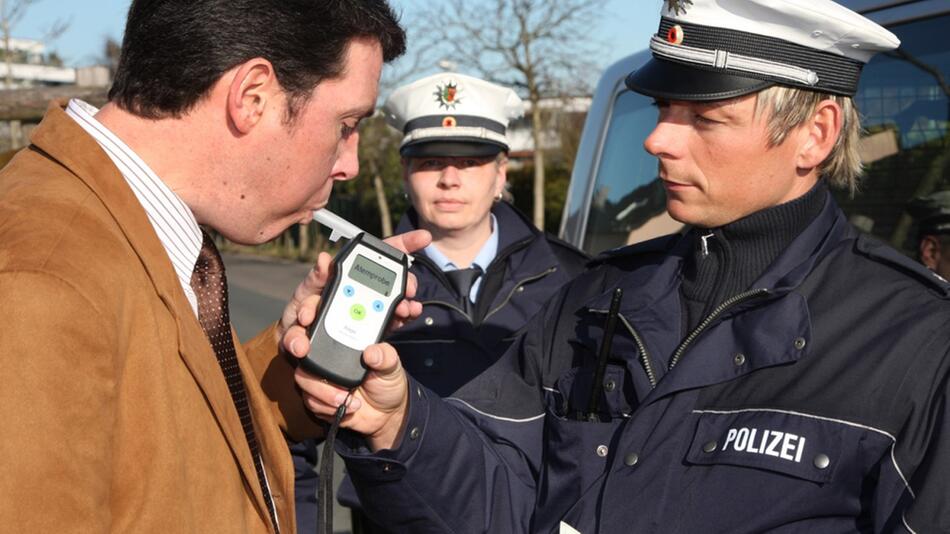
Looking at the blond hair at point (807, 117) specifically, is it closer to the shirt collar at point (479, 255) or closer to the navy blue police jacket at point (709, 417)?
the navy blue police jacket at point (709, 417)

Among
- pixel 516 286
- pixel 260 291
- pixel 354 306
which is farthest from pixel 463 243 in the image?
pixel 260 291

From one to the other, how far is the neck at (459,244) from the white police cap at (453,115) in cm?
30

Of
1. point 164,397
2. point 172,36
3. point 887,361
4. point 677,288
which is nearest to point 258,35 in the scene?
point 172,36

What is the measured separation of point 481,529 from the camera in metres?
2.41

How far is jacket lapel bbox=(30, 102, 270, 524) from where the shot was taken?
1.80 metres

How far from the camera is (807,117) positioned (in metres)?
2.26

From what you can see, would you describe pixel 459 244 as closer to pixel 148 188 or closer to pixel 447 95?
pixel 447 95

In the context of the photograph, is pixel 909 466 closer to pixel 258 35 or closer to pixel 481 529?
pixel 481 529

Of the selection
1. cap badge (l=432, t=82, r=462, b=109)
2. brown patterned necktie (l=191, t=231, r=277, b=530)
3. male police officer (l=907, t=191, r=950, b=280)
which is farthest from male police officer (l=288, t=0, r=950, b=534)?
cap badge (l=432, t=82, r=462, b=109)

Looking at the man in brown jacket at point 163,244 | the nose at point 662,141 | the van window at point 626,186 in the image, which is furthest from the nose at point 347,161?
the van window at point 626,186

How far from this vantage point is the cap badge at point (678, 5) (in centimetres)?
230

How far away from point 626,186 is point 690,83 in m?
2.60

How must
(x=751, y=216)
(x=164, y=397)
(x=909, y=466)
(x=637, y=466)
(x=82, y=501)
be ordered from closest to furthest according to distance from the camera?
(x=82, y=501)
(x=164, y=397)
(x=909, y=466)
(x=637, y=466)
(x=751, y=216)

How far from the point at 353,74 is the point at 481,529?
1.02 meters
